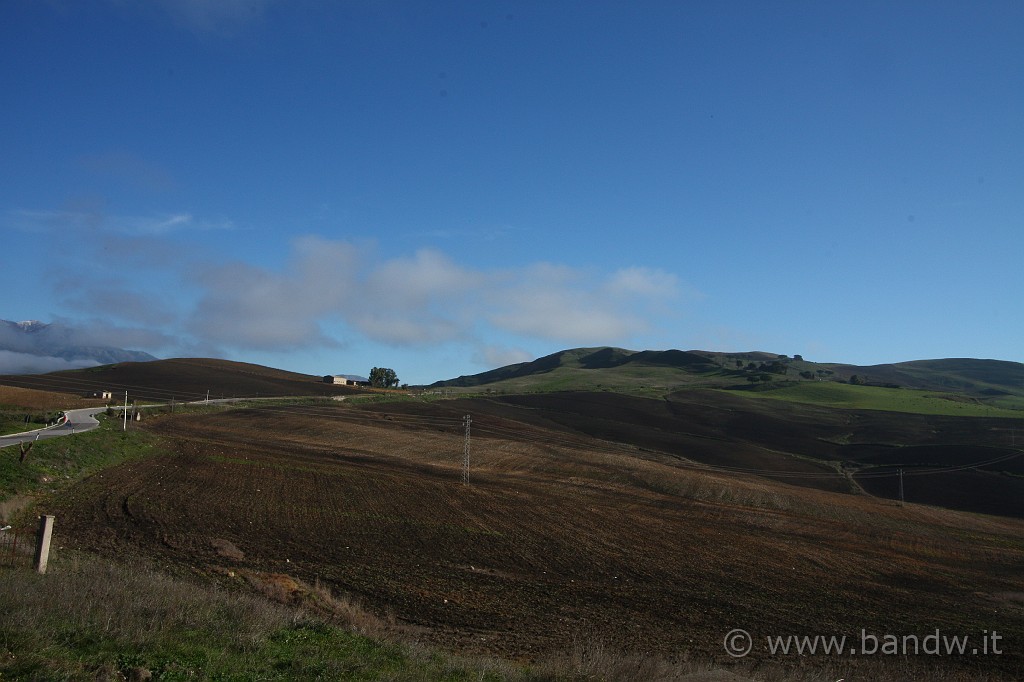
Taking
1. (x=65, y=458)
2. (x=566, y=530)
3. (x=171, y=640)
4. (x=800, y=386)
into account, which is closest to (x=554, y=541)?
(x=566, y=530)

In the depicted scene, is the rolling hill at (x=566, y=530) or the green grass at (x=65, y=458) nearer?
the rolling hill at (x=566, y=530)

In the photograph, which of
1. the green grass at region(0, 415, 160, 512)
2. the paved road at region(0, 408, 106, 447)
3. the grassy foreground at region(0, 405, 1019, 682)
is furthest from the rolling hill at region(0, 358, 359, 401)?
the grassy foreground at region(0, 405, 1019, 682)

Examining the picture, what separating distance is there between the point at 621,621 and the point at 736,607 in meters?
3.97

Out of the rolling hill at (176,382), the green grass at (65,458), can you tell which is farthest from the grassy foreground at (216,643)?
the rolling hill at (176,382)

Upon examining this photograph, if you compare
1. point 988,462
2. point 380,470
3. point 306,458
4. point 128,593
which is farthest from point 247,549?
point 988,462

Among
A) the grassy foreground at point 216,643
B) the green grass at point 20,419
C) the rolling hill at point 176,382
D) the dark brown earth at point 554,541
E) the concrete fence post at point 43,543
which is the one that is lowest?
the dark brown earth at point 554,541

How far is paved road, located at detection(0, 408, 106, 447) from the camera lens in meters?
35.6

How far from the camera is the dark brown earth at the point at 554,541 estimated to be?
1689 centimetres

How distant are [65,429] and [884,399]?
396 ft

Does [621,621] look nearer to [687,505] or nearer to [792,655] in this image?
[792,655]

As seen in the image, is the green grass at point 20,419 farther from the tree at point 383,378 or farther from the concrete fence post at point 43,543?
the tree at point 383,378

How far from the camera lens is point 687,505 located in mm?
38781

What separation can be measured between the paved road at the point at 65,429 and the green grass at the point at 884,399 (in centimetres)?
10216

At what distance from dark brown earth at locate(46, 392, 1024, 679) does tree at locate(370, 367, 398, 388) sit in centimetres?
8540
